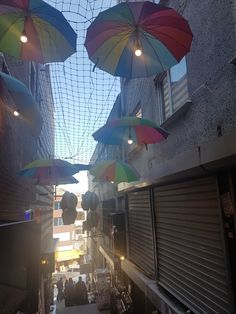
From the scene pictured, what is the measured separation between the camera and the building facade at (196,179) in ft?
12.7

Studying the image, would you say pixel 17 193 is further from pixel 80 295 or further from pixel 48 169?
pixel 80 295

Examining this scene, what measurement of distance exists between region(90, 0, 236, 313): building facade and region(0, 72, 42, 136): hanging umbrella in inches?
118

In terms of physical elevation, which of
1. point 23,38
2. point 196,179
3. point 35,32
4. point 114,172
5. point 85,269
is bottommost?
point 85,269

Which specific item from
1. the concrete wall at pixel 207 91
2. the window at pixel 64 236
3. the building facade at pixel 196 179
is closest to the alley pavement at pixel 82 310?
the building facade at pixel 196 179

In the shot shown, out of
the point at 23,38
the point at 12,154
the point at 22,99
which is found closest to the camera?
the point at 23,38

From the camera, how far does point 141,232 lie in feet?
28.1

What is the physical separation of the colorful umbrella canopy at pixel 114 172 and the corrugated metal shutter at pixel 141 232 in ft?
2.30

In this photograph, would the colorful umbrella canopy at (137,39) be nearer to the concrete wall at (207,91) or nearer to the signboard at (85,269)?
the concrete wall at (207,91)

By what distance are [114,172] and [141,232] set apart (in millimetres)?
2177

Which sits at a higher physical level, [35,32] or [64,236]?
[35,32]

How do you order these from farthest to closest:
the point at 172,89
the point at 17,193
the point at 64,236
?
the point at 64,236, the point at 17,193, the point at 172,89

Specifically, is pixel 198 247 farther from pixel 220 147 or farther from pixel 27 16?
pixel 27 16

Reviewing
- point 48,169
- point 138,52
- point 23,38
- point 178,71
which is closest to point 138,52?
point 138,52

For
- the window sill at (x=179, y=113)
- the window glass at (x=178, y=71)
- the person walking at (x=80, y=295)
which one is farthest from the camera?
the person walking at (x=80, y=295)
